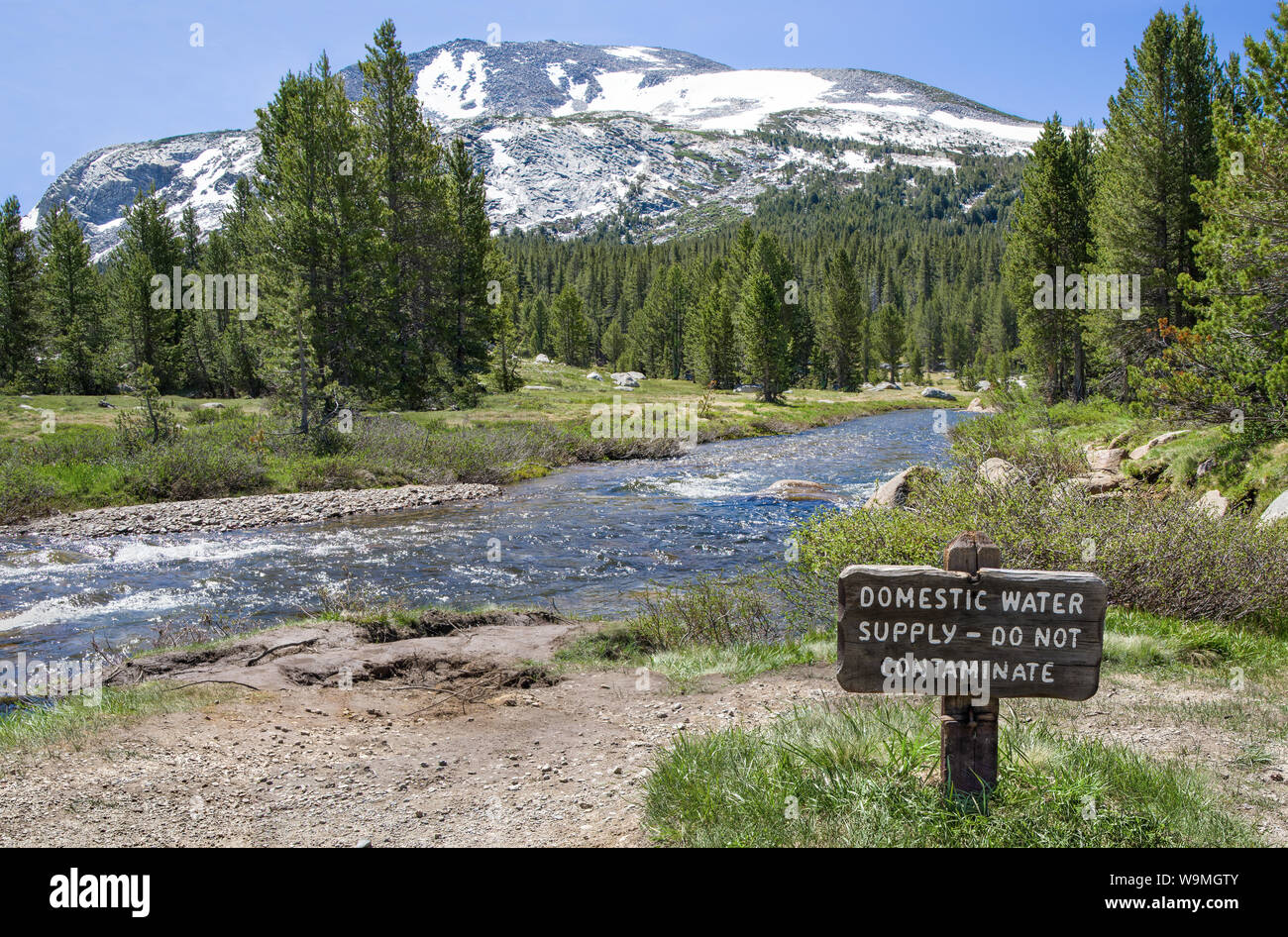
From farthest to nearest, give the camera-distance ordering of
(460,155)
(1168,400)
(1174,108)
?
(460,155), (1174,108), (1168,400)

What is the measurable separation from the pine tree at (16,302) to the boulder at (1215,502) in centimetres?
5361

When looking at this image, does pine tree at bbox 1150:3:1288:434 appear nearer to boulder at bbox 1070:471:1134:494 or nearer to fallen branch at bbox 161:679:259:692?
boulder at bbox 1070:471:1134:494

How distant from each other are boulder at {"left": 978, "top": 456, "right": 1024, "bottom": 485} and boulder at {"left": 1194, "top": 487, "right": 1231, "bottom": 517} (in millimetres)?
2568

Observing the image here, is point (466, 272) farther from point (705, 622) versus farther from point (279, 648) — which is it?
point (705, 622)

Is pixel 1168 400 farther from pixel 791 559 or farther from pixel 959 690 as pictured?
pixel 959 690

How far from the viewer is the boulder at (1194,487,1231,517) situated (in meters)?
11.5

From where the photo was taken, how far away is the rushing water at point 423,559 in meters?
12.1

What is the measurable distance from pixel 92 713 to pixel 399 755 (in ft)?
9.35

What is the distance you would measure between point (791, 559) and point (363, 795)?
24.3 feet

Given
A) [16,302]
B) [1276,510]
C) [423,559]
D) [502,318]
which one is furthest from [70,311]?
[1276,510]

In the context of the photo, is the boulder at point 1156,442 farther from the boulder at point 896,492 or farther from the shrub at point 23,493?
the shrub at point 23,493

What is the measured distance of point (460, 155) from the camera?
47.6 meters

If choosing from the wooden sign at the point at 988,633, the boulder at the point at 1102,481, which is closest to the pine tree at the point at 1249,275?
the boulder at the point at 1102,481
